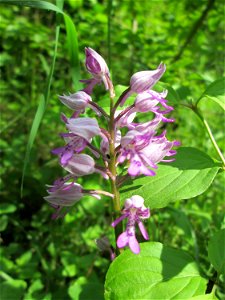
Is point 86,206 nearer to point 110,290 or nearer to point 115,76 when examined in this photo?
point 110,290

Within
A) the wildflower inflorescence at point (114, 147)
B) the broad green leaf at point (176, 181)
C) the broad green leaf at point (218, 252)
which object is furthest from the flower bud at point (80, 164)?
the broad green leaf at point (218, 252)

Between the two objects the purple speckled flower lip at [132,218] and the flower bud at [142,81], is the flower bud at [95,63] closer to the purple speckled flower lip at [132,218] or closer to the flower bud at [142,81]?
the flower bud at [142,81]

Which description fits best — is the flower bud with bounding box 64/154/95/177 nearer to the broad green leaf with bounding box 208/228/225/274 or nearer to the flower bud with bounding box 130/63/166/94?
the flower bud with bounding box 130/63/166/94

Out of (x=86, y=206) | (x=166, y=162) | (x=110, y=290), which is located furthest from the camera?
(x=86, y=206)

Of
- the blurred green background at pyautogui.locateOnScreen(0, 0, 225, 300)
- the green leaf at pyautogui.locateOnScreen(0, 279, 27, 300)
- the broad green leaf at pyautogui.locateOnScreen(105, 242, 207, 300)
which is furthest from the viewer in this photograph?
the blurred green background at pyautogui.locateOnScreen(0, 0, 225, 300)

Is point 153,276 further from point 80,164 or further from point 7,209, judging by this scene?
point 7,209

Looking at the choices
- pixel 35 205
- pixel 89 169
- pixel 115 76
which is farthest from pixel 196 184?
pixel 115 76

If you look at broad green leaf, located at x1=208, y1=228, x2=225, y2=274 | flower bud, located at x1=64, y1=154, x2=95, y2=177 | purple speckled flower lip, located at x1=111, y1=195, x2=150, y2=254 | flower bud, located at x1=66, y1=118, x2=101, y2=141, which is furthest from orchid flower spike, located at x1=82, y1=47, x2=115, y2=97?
broad green leaf, located at x1=208, y1=228, x2=225, y2=274
